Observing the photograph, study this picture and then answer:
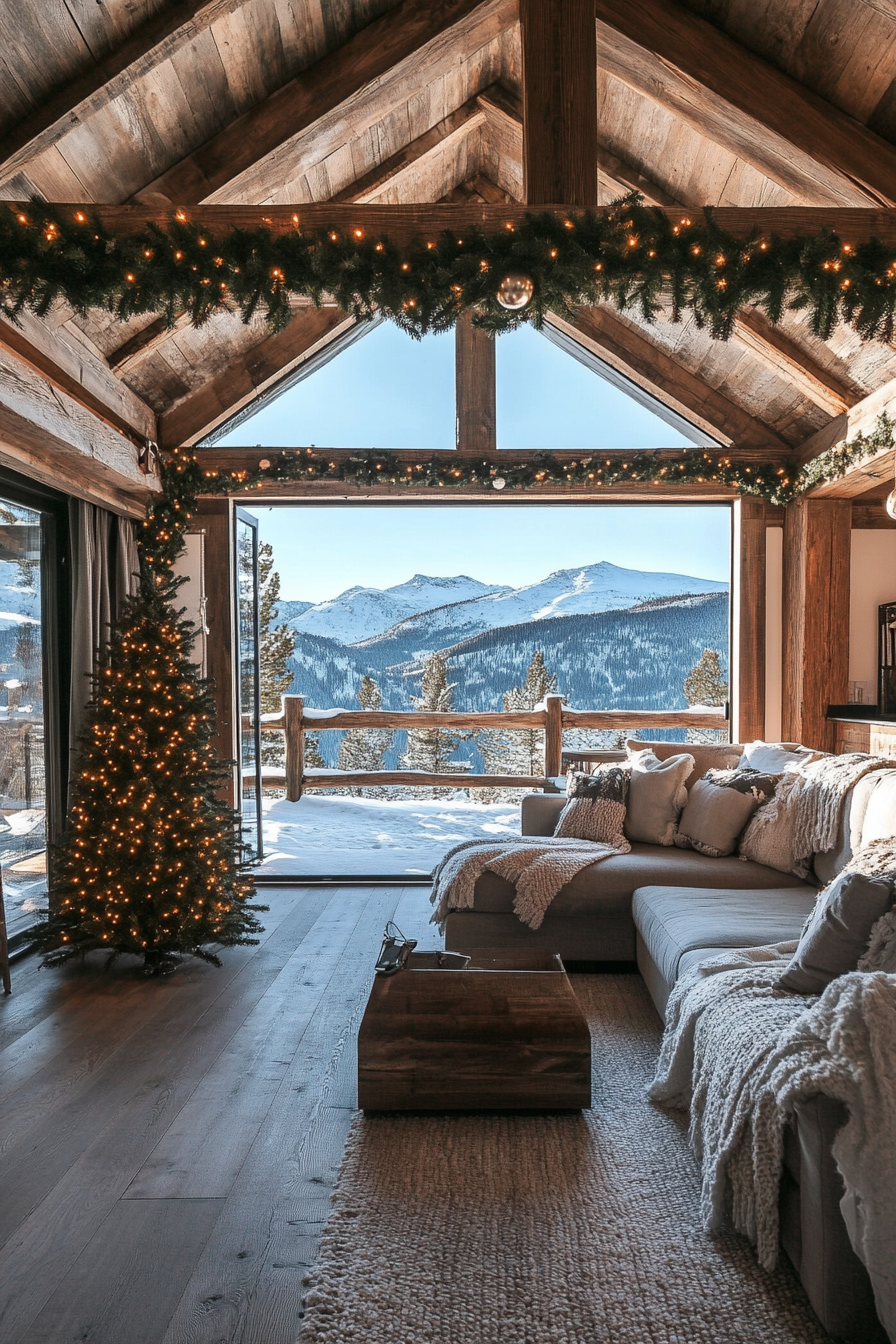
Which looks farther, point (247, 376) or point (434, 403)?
point (434, 403)

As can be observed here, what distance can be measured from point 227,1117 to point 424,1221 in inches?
31.8

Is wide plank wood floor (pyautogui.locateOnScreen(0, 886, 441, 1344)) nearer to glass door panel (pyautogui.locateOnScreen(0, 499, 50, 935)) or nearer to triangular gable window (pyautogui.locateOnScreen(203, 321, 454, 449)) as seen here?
glass door panel (pyautogui.locateOnScreen(0, 499, 50, 935))

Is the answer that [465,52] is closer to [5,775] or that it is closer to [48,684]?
[48,684]

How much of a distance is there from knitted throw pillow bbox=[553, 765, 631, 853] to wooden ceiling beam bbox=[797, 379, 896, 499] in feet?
6.95

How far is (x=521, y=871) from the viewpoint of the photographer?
12.4ft

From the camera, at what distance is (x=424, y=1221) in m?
2.04

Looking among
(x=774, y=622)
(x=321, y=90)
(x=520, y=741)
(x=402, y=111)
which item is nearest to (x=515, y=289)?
(x=321, y=90)

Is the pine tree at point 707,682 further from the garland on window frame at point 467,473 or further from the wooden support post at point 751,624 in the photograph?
the garland on window frame at point 467,473

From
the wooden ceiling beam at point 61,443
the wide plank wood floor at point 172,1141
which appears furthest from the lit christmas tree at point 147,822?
the wooden ceiling beam at point 61,443

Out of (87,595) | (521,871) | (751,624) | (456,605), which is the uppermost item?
(456,605)

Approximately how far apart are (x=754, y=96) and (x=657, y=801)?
10.1 ft

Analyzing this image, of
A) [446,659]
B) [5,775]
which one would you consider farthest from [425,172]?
[446,659]

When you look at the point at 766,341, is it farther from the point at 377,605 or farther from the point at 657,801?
the point at 377,605

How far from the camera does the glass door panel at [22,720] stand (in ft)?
13.5
